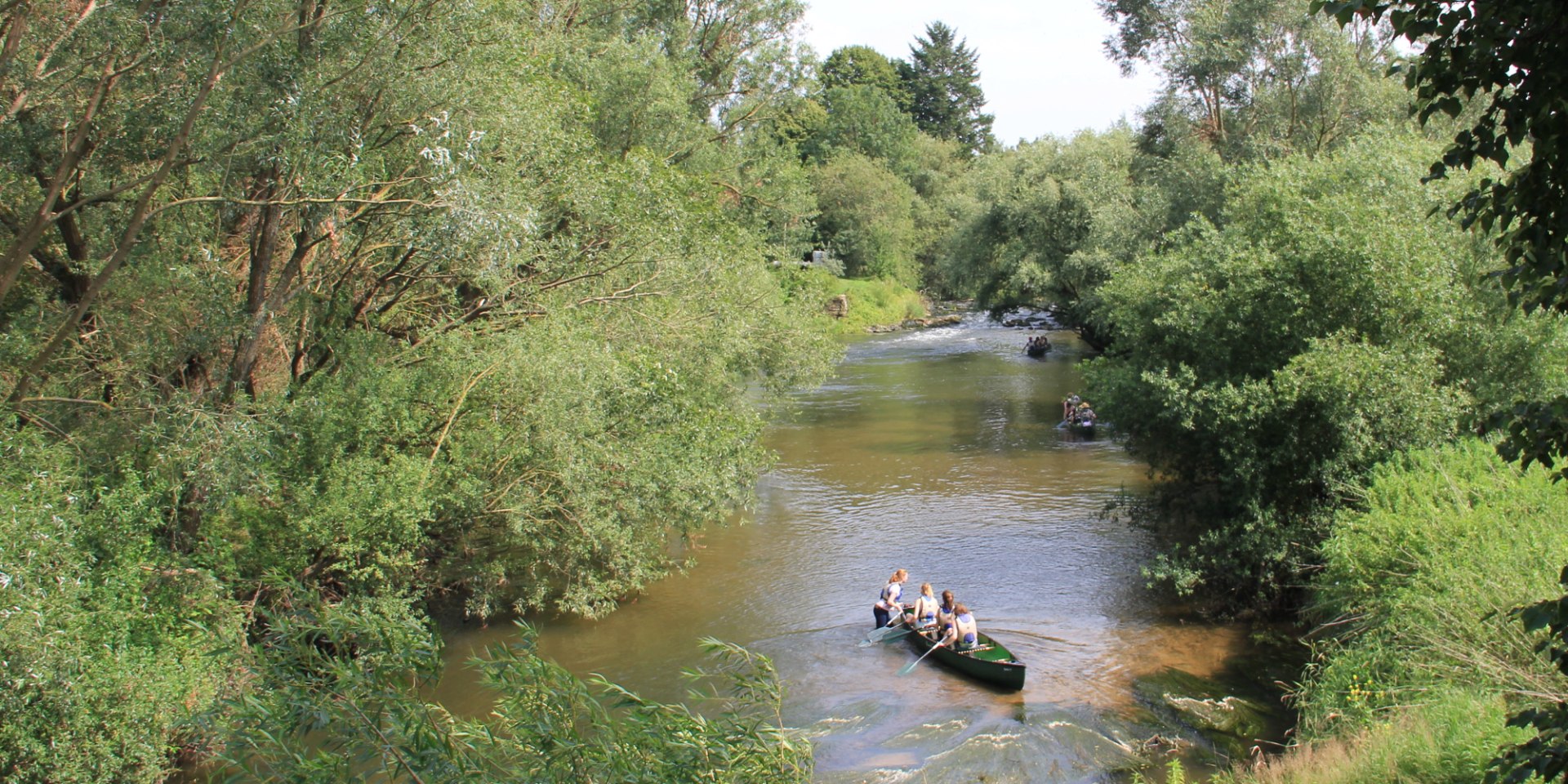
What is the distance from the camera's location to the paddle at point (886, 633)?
54.3 feet

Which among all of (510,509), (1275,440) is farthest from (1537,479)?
(510,509)

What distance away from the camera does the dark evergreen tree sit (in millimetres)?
88000

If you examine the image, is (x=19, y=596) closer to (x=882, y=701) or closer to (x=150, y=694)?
(x=150, y=694)

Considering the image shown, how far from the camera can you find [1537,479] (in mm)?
12766

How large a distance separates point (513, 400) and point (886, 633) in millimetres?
6923

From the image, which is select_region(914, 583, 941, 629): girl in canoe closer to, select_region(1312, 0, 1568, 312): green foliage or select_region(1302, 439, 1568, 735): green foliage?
select_region(1302, 439, 1568, 735): green foliage

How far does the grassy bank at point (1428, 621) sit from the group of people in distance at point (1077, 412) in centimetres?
1552

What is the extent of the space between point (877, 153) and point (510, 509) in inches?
2447

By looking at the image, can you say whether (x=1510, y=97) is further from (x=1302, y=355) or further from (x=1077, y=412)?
(x=1077, y=412)

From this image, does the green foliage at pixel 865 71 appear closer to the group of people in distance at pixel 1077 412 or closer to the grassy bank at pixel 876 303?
the grassy bank at pixel 876 303

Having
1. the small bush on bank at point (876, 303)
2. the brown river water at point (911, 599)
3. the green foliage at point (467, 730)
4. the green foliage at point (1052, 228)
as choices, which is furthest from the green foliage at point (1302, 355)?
the small bush on bank at point (876, 303)

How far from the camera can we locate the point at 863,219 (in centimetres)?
6425

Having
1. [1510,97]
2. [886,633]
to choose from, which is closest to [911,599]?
[886,633]

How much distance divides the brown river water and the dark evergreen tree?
203 feet
